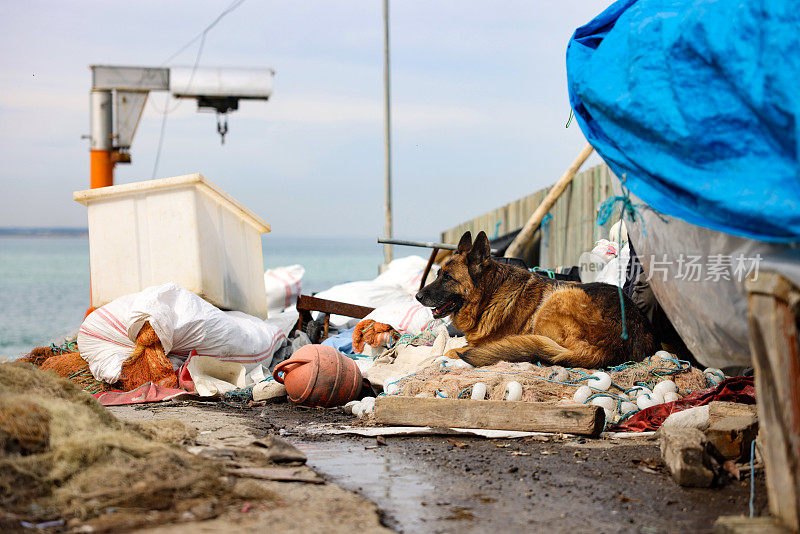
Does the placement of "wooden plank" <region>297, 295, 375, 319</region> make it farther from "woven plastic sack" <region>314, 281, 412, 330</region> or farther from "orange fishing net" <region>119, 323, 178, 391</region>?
"orange fishing net" <region>119, 323, 178, 391</region>

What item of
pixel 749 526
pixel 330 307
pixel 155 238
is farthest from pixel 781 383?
pixel 155 238

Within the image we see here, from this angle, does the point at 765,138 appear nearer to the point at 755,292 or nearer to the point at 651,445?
the point at 755,292

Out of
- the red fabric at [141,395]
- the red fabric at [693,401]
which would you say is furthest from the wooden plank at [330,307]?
the red fabric at [693,401]

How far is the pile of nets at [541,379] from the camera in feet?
15.9

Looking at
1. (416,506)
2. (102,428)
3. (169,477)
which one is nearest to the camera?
(169,477)

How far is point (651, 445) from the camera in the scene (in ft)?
13.1

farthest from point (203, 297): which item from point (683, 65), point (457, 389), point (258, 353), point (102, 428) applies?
point (683, 65)

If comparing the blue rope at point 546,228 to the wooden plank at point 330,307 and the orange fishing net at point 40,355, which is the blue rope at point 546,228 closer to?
the wooden plank at point 330,307

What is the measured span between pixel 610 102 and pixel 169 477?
7.79ft

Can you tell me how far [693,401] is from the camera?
172 inches

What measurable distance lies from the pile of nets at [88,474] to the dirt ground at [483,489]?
0.19m

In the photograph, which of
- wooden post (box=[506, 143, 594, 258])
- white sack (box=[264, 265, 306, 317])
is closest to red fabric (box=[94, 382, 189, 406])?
wooden post (box=[506, 143, 594, 258])

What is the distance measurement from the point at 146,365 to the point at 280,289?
19.2 feet

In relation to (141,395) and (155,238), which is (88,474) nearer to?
(141,395)
